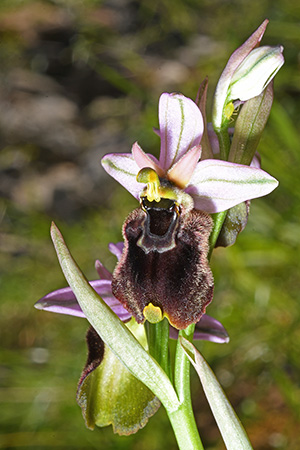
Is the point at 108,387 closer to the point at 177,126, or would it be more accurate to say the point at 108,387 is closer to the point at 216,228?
the point at 216,228

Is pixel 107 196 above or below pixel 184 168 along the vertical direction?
below

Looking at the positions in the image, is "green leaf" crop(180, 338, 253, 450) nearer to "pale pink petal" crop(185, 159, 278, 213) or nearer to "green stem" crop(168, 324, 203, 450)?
"green stem" crop(168, 324, 203, 450)

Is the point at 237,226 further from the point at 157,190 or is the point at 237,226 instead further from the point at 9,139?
the point at 9,139

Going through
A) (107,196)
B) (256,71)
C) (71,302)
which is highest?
(256,71)

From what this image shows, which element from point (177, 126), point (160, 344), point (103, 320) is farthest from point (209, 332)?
point (177, 126)

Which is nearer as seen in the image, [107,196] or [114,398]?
[114,398]

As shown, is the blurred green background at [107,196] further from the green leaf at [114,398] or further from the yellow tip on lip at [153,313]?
the yellow tip on lip at [153,313]

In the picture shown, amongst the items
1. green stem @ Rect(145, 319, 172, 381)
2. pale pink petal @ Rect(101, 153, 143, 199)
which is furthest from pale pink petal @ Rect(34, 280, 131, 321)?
pale pink petal @ Rect(101, 153, 143, 199)
